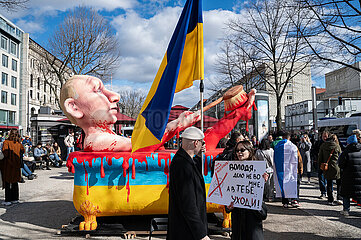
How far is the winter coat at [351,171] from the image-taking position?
543 centimetres

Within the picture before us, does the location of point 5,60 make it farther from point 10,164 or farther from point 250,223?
point 250,223

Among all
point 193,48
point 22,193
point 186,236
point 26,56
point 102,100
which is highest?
point 26,56

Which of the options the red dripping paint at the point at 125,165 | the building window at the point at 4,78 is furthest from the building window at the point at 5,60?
the red dripping paint at the point at 125,165

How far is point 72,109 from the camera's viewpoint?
4949mm

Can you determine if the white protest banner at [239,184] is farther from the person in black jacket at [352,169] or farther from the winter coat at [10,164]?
the winter coat at [10,164]

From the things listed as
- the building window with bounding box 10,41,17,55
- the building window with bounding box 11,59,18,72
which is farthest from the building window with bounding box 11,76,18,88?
the building window with bounding box 10,41,17,55

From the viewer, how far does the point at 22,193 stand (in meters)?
8.35

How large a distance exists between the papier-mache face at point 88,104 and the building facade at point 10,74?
42.2 metres

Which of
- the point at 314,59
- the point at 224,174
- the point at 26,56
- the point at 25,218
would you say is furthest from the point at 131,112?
the point at 224,174

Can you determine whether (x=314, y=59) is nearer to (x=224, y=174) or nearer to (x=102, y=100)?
(x=102, y=100)

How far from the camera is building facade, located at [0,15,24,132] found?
42.3 metres

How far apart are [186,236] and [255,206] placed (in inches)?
27.1

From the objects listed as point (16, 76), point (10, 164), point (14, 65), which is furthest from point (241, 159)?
point (16, 76)

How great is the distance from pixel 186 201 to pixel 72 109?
10.7 feet
